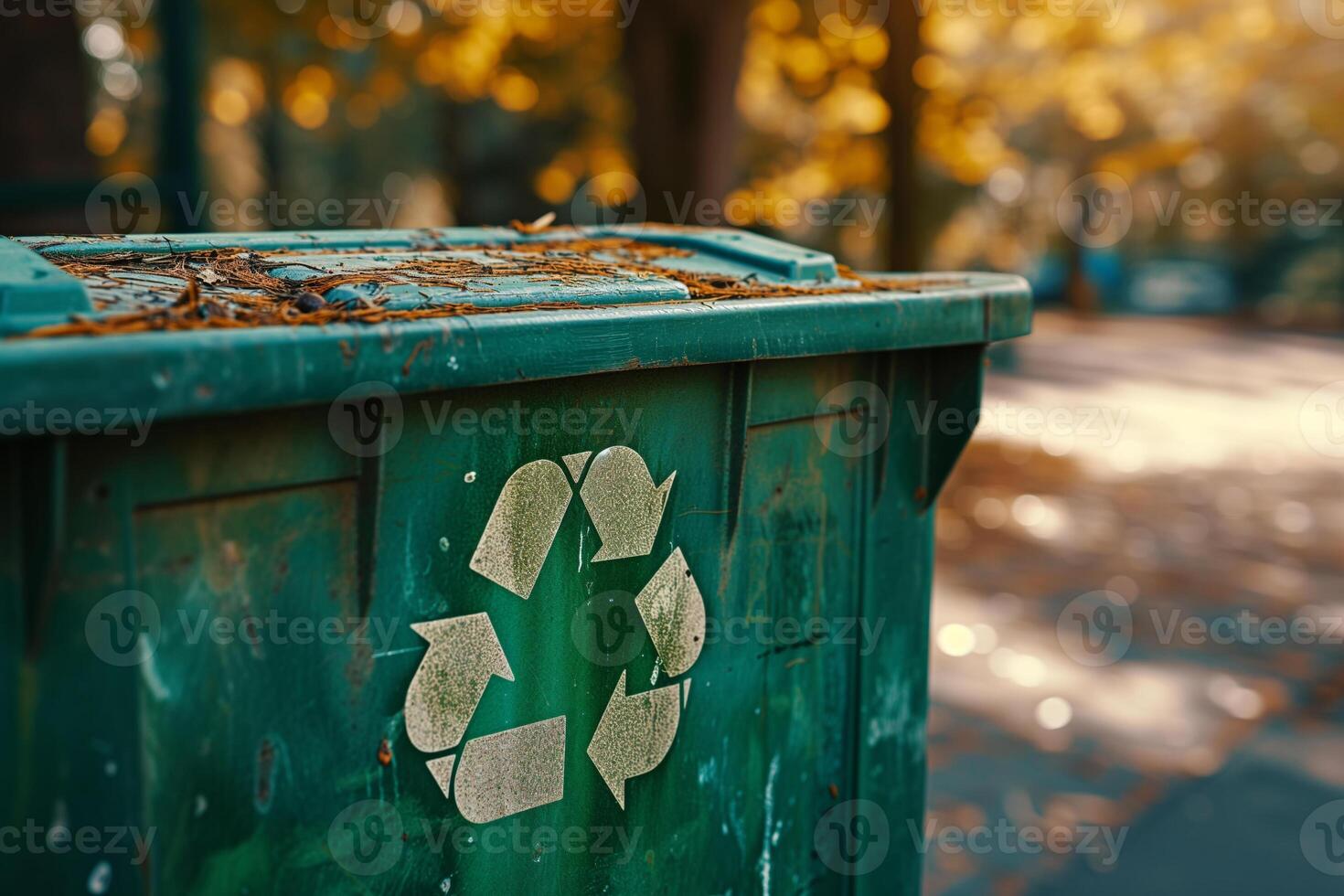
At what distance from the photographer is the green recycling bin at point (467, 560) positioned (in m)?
1.60

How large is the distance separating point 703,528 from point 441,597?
564 mm

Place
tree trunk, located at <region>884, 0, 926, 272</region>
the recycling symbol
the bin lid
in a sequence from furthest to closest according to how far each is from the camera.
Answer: tree trunk, located at <region>884, 0, 926, 272</region> → the recycling symbol → the bin lid

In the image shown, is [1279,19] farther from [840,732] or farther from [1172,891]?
[840,732]

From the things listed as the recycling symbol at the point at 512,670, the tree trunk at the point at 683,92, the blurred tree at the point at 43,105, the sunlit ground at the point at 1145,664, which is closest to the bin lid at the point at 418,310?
the recycling symbol at the point at 512,670

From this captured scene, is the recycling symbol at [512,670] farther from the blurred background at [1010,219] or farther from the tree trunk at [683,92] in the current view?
the tree trunk at [683,92]

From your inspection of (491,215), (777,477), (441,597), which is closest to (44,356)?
(441,597)

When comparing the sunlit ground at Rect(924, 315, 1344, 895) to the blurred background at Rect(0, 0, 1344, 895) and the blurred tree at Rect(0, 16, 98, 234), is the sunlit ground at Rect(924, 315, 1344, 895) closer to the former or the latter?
the blurred background at Rect(0, 0, 1344, 895)

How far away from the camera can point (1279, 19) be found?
13.1 metres

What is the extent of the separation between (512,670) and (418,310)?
590mm

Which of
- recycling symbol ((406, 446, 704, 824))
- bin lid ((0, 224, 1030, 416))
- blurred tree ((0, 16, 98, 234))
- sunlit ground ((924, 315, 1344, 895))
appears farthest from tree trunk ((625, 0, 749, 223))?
recycling symbol ((406, 446, 704, 824))

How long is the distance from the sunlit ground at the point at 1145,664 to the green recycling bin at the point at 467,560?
26.7 inches

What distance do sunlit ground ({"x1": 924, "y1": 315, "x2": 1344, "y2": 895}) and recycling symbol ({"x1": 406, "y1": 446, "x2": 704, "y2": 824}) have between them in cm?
96

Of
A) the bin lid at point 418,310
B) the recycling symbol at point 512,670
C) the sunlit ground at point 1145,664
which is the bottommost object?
the sunlit ground at point 1145,664

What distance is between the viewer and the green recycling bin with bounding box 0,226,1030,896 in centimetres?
160
